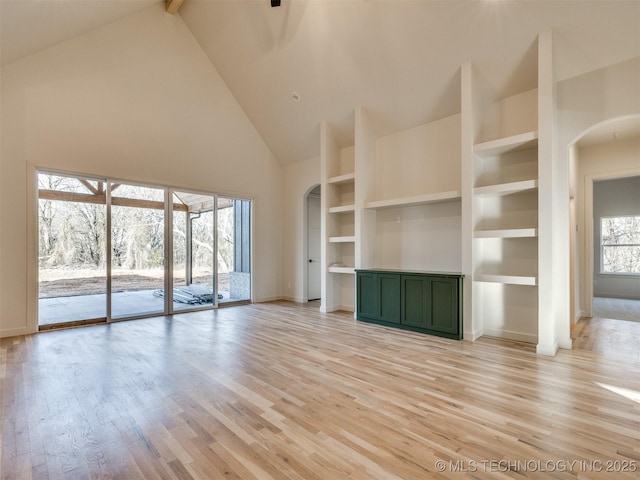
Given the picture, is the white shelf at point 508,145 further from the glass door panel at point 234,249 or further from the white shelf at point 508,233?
the glass door panel at point 234,249

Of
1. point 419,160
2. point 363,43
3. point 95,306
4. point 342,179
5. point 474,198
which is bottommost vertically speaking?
point 95,306

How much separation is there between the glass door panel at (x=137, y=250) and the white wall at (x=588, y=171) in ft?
24.4

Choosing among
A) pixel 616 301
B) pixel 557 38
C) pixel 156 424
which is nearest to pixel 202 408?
pixel 156 424

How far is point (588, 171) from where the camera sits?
5.39 m

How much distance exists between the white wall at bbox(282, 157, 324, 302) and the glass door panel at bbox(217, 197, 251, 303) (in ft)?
3.20

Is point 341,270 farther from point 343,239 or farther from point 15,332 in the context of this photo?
point 15,332

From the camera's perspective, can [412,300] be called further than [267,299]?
No

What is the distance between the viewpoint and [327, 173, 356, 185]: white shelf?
5619 mm

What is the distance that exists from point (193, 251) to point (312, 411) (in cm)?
467

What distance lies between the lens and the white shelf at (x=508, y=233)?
12.0 feet

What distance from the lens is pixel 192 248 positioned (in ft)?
20.0

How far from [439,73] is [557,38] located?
52.5 inches

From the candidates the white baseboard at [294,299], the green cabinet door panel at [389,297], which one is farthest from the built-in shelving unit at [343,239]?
the white baseboard at [294,299]

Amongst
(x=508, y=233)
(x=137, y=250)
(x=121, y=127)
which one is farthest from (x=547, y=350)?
(x=121, y=127)
